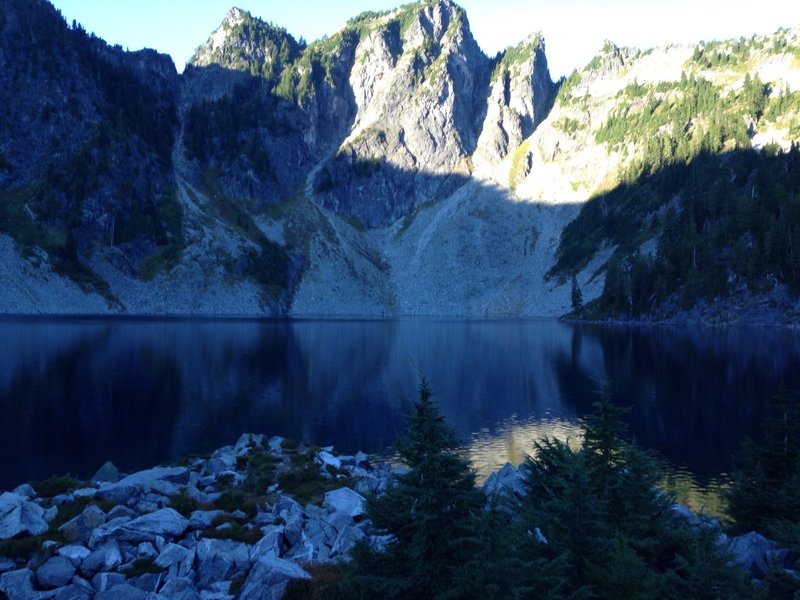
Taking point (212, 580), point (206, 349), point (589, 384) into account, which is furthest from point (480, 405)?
point (206, 349)

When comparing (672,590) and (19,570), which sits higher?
(672,590)

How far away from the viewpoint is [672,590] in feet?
43.1

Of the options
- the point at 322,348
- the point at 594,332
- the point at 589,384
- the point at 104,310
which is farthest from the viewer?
the point at 104,310

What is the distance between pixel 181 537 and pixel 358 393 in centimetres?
4298

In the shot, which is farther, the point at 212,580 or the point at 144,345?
the point at 144,345

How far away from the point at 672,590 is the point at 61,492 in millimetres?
25928

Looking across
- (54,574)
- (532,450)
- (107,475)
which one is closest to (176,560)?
(54,574)

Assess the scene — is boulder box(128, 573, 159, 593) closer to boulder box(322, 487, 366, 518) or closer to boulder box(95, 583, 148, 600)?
boulder box(95, 583, 148, 600)

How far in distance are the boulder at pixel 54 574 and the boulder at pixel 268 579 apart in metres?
5.66

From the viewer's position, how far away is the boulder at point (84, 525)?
64.5 ft

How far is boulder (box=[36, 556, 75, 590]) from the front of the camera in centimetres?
1677

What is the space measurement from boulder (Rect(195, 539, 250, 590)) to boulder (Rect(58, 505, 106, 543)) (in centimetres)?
434

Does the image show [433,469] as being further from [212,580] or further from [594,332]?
[594,332]

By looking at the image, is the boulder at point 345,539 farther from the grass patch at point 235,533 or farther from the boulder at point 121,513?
the boulder at point 121,513
